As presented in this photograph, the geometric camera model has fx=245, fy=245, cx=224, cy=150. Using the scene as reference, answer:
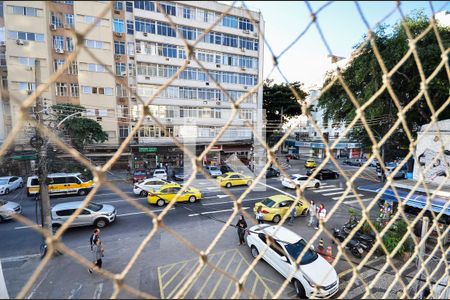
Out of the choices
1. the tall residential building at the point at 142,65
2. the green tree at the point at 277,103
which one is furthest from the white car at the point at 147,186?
the green tree at the point at 277,103

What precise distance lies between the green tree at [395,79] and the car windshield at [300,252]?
7.00 meters

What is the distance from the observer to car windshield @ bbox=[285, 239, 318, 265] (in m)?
5.40

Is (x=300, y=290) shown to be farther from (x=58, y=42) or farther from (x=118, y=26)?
(x=58, y=42)

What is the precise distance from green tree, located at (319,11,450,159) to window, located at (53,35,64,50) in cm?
1818

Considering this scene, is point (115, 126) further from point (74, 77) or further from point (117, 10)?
point (117, 10)

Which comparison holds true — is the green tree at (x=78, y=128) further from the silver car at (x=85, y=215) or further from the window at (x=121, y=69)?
the silver car at (x=85, y=215)

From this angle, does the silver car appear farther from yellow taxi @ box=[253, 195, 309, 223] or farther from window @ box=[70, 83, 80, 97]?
window @ box=[70, 83, 80, 97]

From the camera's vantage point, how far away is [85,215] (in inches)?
315

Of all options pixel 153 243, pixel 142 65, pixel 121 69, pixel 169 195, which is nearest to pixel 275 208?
pixel 153 243

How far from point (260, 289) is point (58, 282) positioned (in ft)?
13.6

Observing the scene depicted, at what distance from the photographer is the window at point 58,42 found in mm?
17422

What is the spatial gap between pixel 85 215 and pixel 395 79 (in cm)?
1354

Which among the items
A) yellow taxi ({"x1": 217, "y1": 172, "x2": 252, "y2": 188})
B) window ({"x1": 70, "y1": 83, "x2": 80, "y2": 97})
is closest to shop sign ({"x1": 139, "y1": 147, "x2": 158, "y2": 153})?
window ({"x1": 70, "y1": 83, "x2": 80, "y2": 97})

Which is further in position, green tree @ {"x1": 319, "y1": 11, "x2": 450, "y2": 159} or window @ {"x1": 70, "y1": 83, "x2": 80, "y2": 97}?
window @ {"x1": 70, "y1": 83, "x2": 80, "y2": 97}
